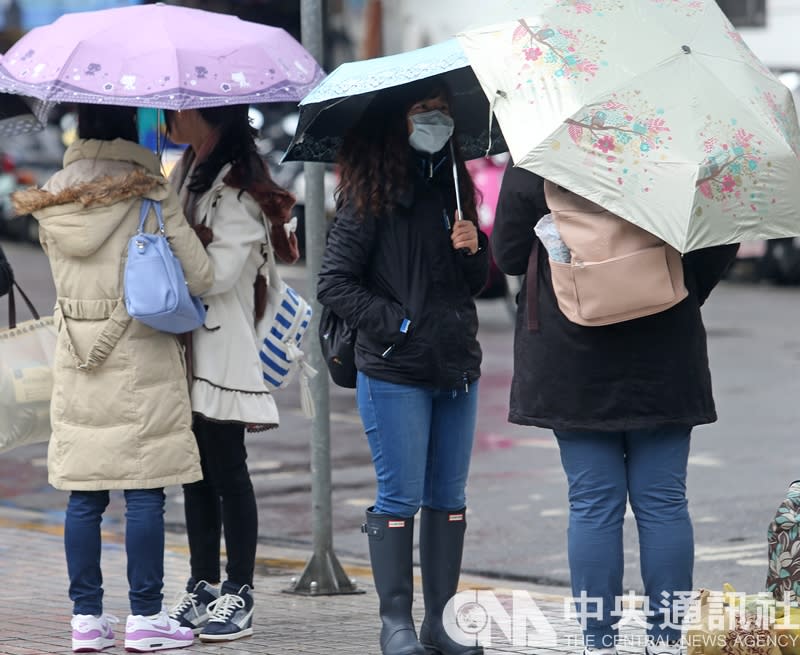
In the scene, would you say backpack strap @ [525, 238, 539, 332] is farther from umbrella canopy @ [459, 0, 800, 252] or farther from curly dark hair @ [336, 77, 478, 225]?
curly dark hair @ [336, 77, 478, 225]

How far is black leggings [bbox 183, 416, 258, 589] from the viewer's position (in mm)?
5660

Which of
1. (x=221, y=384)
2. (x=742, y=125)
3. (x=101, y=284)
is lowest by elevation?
(x=221, y=384)

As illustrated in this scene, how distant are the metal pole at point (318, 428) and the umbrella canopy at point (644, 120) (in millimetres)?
2114

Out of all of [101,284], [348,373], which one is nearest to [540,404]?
[348,373]

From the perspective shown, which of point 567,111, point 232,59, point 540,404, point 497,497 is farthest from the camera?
point 497,497

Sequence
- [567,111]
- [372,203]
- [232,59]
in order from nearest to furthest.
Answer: [567,111]
[372,203]
[232,59]

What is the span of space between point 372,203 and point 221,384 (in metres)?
0.91

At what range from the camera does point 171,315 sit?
207 inches

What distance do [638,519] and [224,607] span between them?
1.64 metres

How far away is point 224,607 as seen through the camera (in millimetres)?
5688

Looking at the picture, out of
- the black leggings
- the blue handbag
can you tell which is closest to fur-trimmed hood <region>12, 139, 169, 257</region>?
the blue handbag

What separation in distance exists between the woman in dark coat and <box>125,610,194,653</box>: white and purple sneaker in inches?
58.4

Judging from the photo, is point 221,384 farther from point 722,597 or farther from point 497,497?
point 497,497

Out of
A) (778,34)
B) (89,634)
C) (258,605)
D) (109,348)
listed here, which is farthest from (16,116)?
(778,34)
